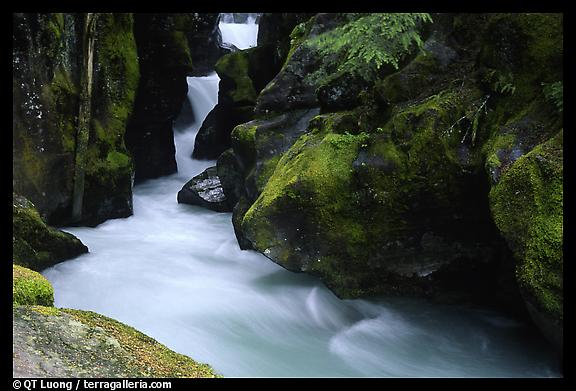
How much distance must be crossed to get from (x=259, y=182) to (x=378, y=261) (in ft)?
9.82

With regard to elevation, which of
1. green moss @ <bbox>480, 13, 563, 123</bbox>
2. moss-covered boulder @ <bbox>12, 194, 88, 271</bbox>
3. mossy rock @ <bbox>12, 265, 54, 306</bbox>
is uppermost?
green moss @ <bbox>480, 13, 563, 123</bbox>

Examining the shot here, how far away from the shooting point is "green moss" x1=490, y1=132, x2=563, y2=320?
501 centimetres

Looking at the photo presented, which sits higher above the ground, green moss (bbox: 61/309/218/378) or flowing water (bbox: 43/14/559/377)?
green moss (bbox: 61/309/218/378)

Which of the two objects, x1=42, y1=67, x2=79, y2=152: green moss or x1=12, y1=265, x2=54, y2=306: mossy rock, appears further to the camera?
x1=42, y1=67, x2=79, y2=152: green moss

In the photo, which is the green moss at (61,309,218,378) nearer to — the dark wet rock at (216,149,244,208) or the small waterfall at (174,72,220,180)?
the dark wet rock at (216,149,244,208)

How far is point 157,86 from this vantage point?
1498cm

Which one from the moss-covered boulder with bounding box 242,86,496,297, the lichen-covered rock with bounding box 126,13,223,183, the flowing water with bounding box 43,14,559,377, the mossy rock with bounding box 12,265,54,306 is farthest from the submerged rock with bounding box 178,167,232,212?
the mossy rock with bounding box 12,265,54,306

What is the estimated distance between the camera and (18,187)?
31.9 ft

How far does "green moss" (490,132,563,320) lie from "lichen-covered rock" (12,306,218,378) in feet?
11.6

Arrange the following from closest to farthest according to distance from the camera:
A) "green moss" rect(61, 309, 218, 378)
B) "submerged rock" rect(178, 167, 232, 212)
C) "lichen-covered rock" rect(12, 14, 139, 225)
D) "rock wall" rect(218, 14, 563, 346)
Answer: "green moss" rect(61, 309, 218, 378) < "rock wall" rect(218, 14, 563, 346) < "lichen-covered rock" rect(12, 14, 139, 225) < "submerged rock" rect(178, 167, 232, 212)

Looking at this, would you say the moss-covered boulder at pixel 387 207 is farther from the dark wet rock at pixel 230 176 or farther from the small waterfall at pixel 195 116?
the small waterfall at pixel 195 116

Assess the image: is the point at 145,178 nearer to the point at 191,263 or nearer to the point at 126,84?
the point at 126,84

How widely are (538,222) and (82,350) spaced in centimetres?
475

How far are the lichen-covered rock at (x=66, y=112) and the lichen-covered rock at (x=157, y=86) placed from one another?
1.24 meters
